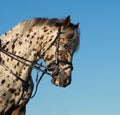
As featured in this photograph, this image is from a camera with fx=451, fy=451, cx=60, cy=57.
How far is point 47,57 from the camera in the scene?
11.8 metres

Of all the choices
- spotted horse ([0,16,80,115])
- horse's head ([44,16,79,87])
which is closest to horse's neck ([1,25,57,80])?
spotted horse ([0,16,80,115])

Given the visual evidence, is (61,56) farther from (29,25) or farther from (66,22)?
(29,25)

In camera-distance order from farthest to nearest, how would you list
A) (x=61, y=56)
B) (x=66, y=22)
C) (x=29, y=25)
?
(x=66, y=22) < (x=29, y=25) < (x=61, y=56)

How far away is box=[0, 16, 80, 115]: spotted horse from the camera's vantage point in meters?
11.5

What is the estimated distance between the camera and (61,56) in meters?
11.8

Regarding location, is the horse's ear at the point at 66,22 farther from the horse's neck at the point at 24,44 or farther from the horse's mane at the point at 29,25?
the horse's neck at the point at 24,44

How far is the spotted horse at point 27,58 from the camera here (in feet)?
37.7

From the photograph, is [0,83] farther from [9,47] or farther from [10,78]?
[9,47]

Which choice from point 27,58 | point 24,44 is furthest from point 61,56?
point 24,44

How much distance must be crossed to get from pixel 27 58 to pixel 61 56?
89cm

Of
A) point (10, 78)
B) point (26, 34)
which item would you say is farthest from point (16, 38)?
point (10, 78)

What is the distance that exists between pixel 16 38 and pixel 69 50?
1.43 meters

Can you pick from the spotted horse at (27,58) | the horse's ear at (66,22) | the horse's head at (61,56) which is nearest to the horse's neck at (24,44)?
the spotted horse at (27,58)

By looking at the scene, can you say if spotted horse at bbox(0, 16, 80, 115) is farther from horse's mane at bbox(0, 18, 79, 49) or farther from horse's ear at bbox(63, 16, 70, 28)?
horse's ear at bbox(63, 16, 70, 28)
